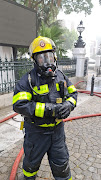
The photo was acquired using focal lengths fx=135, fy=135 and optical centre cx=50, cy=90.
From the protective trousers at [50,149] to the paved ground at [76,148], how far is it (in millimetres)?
633

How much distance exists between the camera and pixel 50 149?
5.62 ft

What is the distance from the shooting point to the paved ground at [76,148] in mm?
2281

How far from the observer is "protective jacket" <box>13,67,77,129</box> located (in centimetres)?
144

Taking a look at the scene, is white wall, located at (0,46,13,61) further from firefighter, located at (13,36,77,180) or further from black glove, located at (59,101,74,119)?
black glove, located at (59,101,74,119)

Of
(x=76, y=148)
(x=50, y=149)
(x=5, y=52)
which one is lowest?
(x=76, y=148)

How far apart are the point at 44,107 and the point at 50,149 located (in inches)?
25.1

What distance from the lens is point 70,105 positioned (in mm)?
1575

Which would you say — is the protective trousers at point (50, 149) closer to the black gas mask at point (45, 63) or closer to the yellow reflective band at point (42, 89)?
the yellow reflective band at point (42, 89)

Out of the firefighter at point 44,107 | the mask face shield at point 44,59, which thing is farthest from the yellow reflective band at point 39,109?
the mask face shield at point 44,59

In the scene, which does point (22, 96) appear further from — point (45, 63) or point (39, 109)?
point (45, 63)

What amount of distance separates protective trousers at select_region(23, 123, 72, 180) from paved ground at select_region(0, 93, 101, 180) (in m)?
0.63

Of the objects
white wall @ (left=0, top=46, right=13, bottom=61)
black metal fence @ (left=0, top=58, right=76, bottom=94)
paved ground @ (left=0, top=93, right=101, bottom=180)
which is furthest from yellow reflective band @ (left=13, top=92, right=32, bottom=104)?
white wall @ (left=0, top=46, right=13, bottom=61)

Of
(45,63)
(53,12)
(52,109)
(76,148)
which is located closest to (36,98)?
(52,109)

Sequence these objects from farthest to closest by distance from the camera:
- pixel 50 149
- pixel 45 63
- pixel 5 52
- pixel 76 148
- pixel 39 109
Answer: pixel 5 52, pixel 76 148, pixel 50 149, pixel 45 63, pixel 39 109
